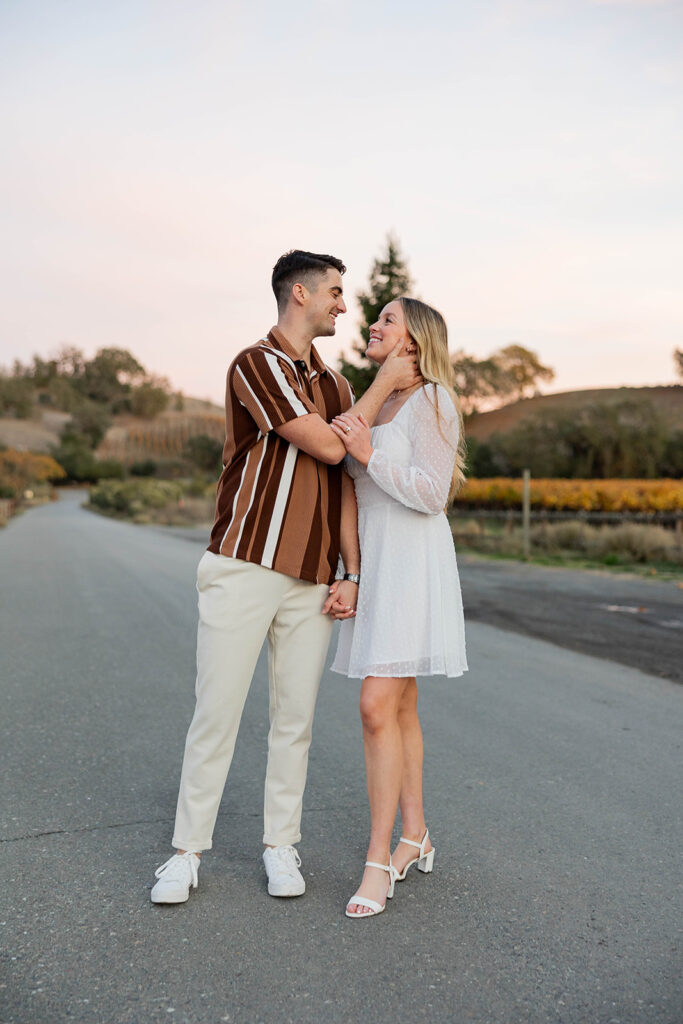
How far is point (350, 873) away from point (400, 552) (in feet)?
3.70

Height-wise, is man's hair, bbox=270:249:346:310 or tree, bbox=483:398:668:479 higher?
tree, bbox=483:398:668:479

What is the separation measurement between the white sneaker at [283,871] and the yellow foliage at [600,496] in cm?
1690

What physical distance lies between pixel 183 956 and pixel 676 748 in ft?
10.3

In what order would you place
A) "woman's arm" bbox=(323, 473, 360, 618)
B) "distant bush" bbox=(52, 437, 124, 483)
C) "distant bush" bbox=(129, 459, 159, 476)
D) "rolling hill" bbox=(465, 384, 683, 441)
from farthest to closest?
1. "distant bush" bbox=(52, 437, 124, 483)
2. "distant bush" bbox=(129, 459, 159, 476)
3. "rolling hill" bbox=(465, 384, 683, 441)
4. "woman's arm" bbox=(323, 473, 360, 618)

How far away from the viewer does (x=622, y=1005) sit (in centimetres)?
225

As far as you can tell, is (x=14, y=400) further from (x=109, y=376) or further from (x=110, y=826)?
(x=110, y=826)

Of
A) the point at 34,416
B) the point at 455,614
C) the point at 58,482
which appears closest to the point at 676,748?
the point at 455,614

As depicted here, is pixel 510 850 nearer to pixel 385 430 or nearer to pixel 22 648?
pixel 385 430

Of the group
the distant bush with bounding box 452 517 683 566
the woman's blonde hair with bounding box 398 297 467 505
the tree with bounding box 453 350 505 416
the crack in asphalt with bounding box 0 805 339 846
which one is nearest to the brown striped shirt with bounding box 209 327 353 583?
the woman's blonde hair with bounding box 398 297 467 505

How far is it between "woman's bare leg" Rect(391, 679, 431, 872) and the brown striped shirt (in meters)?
0.53

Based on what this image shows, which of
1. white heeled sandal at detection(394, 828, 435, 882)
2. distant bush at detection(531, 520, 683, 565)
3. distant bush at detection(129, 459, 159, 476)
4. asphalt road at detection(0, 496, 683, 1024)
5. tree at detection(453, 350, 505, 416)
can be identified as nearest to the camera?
asphalt road at detection(0, 496, 683, 1024)

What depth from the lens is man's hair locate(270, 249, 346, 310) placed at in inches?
120

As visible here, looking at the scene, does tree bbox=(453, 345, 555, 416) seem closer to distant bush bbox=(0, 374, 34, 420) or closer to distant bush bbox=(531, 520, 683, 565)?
distant bush bbox=(531, 520, 683, 565)

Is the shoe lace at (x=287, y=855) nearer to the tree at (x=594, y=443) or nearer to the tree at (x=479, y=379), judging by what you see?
the tree at (x=594, y=443)
